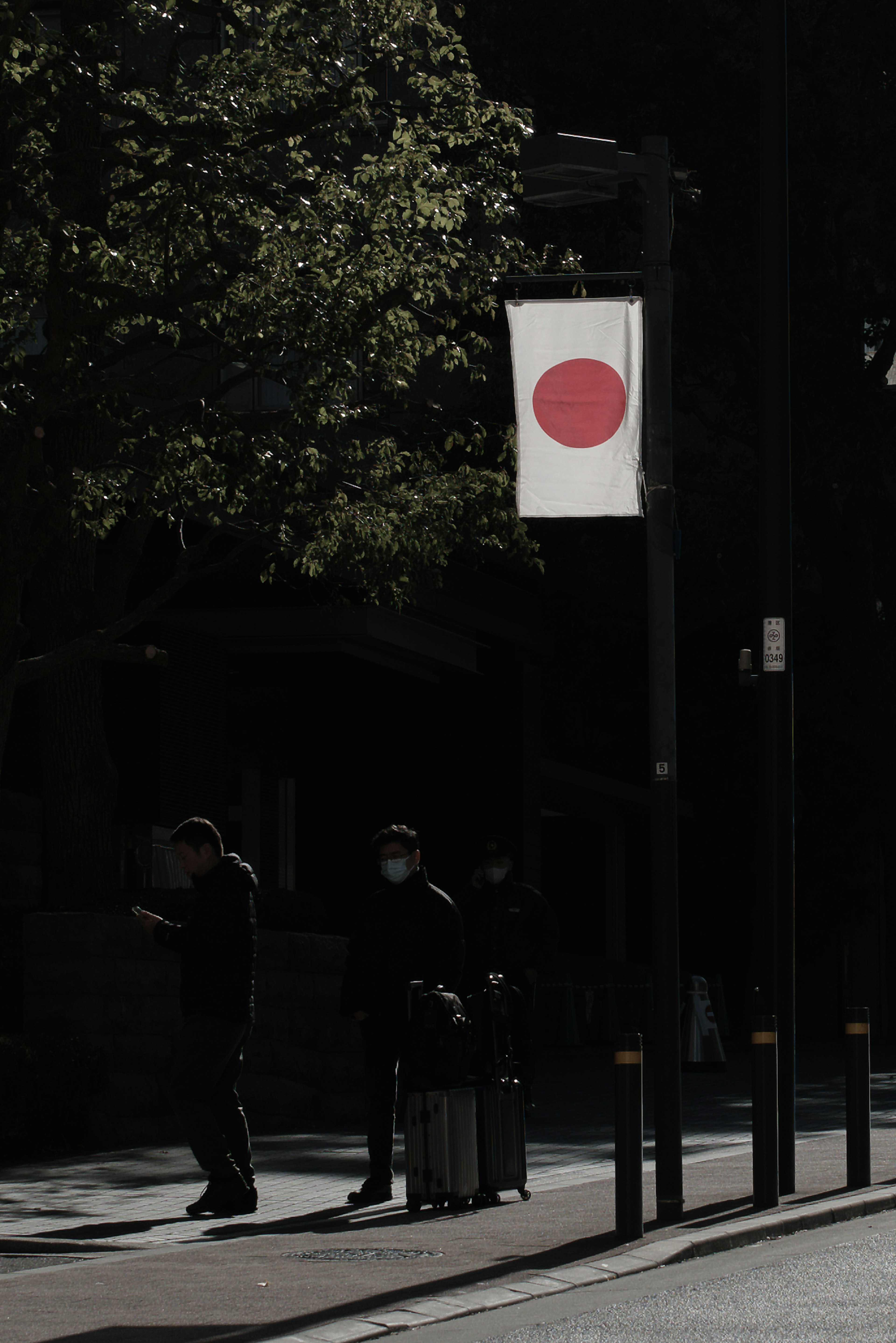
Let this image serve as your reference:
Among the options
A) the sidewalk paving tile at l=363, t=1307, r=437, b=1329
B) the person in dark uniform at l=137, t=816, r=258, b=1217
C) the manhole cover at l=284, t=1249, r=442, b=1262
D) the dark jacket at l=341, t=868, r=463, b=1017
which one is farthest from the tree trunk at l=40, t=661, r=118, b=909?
the sidewalk paving tile at l=363, t=1307, r=437, b=1329

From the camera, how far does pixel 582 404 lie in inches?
408

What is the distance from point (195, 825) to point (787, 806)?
3.37m

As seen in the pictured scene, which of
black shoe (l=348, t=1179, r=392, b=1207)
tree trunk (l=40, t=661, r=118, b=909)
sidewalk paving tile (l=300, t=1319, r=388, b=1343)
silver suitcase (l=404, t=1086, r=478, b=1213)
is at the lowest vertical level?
black shoe (l=348, t=1179, r=392, b=1207)

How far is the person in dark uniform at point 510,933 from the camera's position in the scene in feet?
43.1

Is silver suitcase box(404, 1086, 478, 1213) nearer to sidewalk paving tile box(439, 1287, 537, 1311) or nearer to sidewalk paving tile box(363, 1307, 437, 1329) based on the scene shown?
sidewalk paving tile box(439, 1287, 537, 1311)

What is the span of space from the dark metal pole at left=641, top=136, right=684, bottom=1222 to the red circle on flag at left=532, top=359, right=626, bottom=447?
1.28 feet

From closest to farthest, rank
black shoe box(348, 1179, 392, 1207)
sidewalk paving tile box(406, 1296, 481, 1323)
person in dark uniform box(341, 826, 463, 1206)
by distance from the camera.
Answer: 1. sidewalk paving tile box(406, 1296, 481, 1323)
2. black shoe box(348, 1179, 392, 1207)
3. person in dark uniform box(341, 826, 463, 1206)

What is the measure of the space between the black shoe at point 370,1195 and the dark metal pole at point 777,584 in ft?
6.91

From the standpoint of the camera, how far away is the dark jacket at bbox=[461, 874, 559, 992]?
13188 millimetres

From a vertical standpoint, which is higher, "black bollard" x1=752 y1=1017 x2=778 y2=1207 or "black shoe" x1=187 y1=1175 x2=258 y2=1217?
"black bollard" x1=752 y1=1017 x2=778 y2=1207

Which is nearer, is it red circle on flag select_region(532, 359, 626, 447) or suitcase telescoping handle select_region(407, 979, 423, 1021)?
red circle on flag select_region(532, 359, 626, 447)

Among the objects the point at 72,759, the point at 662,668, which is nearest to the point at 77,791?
the point at 72,759

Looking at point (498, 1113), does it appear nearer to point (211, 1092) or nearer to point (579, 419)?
point (211, 1092)

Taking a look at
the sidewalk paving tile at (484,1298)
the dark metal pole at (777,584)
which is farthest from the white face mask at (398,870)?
the sidewalk paving tile at (484,1298)
